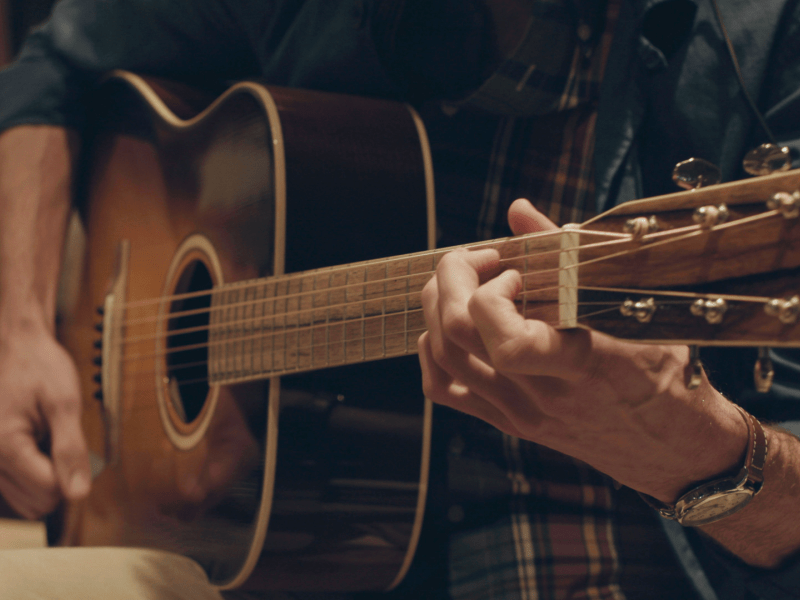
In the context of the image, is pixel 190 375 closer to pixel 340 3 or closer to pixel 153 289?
pixel 153 289

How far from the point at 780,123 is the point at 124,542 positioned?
3.37ft

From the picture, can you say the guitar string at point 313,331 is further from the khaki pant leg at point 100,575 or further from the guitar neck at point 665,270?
the khaki pant leg at point 100,575

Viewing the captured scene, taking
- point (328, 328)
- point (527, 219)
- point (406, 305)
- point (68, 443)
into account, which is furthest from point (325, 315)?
point (68, 443)

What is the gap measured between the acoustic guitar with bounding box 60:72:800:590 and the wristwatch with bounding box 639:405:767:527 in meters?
0.22

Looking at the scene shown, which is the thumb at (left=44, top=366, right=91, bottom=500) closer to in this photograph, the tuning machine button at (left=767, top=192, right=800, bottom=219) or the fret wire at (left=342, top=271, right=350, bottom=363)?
the fret wire at (left=342, top=271, right=350, bottom=363)

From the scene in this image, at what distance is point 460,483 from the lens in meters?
0.83

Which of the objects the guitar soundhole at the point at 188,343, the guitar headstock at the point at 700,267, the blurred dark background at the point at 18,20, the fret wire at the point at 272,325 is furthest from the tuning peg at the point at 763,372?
the blurred dark background at the point at 18,20

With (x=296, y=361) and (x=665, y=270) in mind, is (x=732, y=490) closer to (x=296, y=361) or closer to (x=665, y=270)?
(x=665, y=270)

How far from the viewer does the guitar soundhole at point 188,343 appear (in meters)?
0.84

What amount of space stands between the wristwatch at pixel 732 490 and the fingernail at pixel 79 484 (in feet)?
2.74

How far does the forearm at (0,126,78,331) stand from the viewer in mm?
1013

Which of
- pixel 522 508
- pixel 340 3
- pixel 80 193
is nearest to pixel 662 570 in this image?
pixel 522 508

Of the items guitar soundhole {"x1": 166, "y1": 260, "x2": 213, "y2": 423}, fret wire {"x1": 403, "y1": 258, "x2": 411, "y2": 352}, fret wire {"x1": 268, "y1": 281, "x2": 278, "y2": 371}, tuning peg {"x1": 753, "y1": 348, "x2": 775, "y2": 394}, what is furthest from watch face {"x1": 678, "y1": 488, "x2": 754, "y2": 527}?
guitar soundhole {"x1": 166, "y1": 260, "x2": 213, "y2": 423}

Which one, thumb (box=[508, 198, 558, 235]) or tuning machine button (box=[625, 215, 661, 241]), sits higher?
thumb (box=[508, 198, 558, 235])
